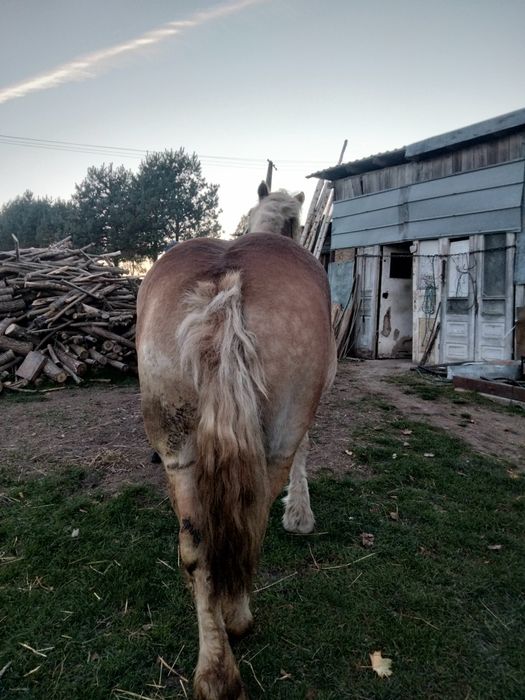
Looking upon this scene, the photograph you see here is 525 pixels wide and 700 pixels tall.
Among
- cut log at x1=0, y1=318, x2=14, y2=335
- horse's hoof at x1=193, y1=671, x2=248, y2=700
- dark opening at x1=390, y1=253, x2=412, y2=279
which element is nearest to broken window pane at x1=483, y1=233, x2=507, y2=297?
dark opening at x1=390, y1=253, x2=412, y2=279

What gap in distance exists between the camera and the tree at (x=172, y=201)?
31328 mm

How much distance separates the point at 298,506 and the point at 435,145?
10514 millimetres

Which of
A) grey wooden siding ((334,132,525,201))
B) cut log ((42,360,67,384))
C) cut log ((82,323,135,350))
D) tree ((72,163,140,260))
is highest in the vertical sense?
tree ((72,163,140,260))

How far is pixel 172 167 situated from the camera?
32719 mm

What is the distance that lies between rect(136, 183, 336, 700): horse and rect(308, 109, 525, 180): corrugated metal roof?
9782 mm

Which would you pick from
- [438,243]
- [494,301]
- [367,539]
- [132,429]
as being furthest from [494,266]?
[132,429]

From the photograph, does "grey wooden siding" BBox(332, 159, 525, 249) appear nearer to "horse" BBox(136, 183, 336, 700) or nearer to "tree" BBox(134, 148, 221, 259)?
"horse" BBox(136, 183, 336, 700)

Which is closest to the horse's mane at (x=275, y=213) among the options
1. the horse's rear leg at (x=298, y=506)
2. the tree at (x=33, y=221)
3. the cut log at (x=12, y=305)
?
the horse's rear leg at (x=298, y=506)

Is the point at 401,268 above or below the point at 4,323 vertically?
above

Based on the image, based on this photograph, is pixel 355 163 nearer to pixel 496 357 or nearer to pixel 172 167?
pixel 496 357

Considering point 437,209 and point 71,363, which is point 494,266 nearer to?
point 437,209

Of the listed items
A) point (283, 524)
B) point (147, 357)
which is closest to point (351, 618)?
point (283, 524)

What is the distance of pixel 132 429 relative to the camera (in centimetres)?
557

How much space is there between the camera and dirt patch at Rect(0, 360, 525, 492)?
4449 mm
